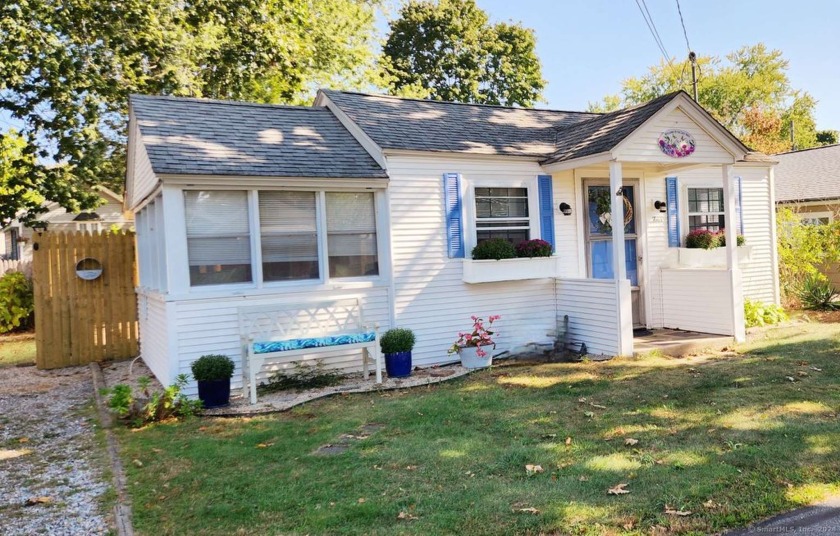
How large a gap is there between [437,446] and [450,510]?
1.32 metres

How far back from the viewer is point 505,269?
892cm

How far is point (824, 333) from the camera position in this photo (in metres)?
9.52

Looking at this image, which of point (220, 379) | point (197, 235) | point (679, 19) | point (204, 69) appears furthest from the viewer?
point (204, 69)

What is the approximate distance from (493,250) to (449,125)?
2.45 m

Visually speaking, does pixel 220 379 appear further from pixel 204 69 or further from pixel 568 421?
pixel 204 69

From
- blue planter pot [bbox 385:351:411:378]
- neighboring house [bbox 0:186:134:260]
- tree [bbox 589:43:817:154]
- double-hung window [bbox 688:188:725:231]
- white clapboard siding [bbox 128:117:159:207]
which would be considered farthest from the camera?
tree [bbox 589:43:817:154]

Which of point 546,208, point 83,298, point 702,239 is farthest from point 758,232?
point 83,298

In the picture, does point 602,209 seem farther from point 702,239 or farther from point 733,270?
point 733,270

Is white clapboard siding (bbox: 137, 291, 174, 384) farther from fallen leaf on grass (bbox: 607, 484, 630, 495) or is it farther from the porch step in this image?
the porch step

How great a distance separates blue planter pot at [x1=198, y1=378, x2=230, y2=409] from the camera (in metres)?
6.92

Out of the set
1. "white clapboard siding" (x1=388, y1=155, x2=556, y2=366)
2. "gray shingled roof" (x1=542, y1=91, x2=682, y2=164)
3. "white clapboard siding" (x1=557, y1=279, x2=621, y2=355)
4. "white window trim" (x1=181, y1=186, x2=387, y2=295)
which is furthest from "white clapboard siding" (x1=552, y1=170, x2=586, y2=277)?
"white window trim" (x1=181, y1=186, x2=387, y2=295)

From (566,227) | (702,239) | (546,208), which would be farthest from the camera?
(702,239)

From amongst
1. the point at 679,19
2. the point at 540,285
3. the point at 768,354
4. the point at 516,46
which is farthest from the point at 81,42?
the point at 516,46

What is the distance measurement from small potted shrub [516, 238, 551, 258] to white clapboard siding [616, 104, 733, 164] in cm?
168
